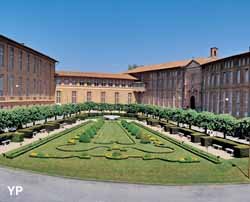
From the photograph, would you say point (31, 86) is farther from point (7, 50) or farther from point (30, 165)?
point (30, 165)

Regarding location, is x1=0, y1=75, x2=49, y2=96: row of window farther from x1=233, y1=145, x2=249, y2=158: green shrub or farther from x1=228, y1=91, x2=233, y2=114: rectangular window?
x1=228, y1=91, x2=233, y2=114: rectangular window

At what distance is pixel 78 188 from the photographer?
49.3 feet

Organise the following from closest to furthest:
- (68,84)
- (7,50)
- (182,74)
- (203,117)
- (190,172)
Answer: (190,172), (203,117), (7,50), (182,74), (68,84)

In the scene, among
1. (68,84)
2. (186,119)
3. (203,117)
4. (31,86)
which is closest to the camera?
(203,117)

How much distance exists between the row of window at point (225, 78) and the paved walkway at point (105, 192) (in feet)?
102

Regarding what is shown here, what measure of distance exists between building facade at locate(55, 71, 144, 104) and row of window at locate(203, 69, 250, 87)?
23.6 metres

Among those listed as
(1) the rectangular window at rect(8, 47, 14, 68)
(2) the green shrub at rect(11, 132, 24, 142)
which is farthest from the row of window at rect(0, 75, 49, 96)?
(2) the green shrub at rect(11, 132, 24, 142)

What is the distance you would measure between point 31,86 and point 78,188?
3971cm

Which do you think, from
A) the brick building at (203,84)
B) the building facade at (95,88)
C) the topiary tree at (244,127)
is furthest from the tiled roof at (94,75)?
the topiary tree at (244,127)

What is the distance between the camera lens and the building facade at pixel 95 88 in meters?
69.4

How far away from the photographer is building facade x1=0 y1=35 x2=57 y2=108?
41375 millimetres

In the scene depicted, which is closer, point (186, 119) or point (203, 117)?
point (203, 117)

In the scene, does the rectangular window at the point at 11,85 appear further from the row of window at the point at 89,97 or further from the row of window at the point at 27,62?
the row of window at the point at 89,97

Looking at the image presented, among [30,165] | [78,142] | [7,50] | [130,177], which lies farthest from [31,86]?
[130,177]
